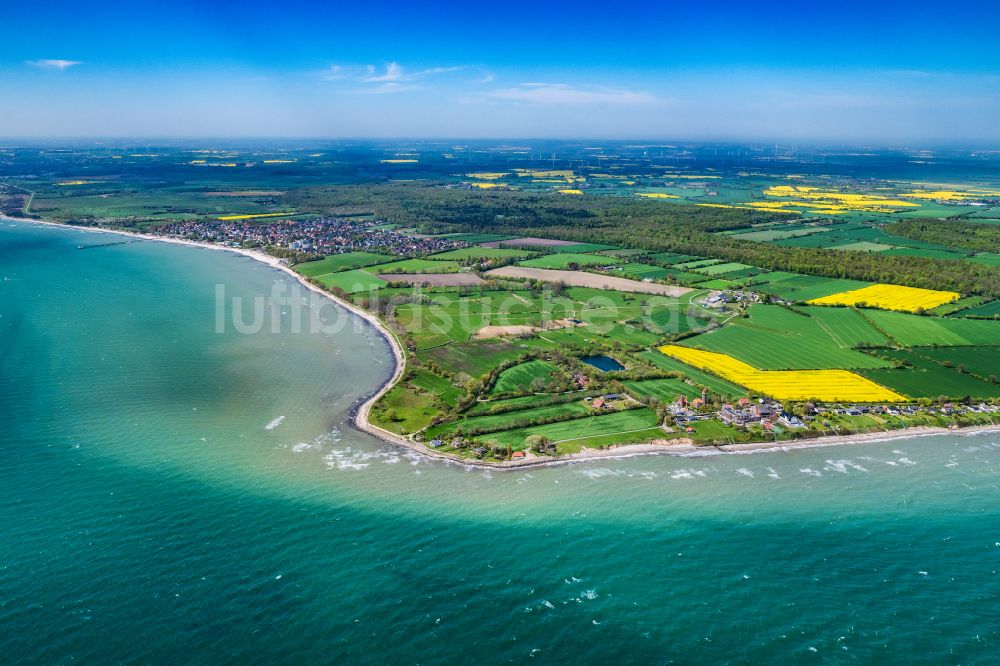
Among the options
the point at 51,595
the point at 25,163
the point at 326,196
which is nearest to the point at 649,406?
the point at 51,595

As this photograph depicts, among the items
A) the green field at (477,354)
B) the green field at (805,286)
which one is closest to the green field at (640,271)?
the green field at (805,286)

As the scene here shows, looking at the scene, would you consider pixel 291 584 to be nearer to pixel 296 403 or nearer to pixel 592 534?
pixel 592 534

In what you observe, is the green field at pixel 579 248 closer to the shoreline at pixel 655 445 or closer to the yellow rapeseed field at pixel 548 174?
the shoreline at pixel 655 445

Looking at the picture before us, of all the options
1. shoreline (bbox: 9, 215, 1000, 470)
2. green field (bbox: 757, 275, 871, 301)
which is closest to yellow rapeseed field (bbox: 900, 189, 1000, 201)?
green field (bbox: 757, 275, 871, 301)

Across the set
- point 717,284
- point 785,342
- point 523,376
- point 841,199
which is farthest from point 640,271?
point 841,199

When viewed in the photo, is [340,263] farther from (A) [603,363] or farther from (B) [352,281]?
(A) [603,363]

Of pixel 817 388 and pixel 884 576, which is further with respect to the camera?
pixel 817 388

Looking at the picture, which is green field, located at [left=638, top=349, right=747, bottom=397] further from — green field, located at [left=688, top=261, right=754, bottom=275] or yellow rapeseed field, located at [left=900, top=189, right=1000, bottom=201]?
yellow rapeseed field, located at [left=900, top=189, right=1000, bottom=201]
